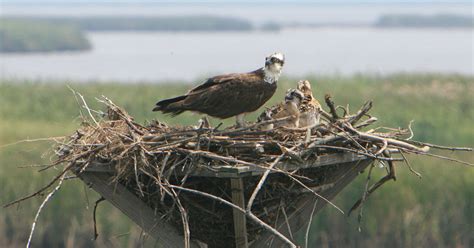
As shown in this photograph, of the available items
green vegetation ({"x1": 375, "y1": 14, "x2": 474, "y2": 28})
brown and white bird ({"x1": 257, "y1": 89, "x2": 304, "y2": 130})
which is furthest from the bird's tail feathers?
green vegetation ({"x1": 375, "y1": 14, "x2": 474, "y2": 28})

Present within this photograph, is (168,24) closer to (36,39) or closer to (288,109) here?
(36,39)

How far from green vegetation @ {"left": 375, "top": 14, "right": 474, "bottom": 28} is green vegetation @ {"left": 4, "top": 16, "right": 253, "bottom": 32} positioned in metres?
13.9

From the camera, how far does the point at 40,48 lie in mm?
63625

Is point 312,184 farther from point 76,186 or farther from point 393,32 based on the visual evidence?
point 393,32

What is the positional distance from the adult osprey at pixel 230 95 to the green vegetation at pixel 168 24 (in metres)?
82.3

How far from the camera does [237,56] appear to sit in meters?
59.9

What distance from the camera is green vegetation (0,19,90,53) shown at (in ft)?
206

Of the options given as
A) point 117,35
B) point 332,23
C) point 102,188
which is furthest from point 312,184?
point 332,23

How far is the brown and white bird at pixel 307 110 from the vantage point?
6.83m

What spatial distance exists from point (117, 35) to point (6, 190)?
85.0 meters

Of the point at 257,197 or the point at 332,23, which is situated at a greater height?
the point at 332,23

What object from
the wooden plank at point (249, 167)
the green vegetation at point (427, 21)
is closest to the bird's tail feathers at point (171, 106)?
the wooden plank at point (249, 167)

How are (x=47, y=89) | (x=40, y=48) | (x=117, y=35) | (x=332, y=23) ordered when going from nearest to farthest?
(x=47, y=89), (x=40, y=48), (x=117, y=35), (x=332, y=23)

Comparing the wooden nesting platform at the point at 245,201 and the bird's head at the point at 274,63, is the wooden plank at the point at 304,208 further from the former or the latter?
the bird's head at the point at 274,63
